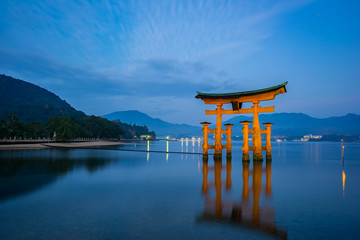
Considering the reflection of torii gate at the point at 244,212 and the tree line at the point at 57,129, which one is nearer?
the reflection of torii gate at the point at 244,212

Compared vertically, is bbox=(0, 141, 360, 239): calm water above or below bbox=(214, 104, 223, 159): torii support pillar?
below

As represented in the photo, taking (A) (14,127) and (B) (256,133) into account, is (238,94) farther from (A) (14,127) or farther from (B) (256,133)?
(A) (14,127)

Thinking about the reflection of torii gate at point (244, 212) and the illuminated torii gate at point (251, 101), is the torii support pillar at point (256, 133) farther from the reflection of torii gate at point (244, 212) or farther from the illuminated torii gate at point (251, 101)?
the reflection of torii gate at point (244, 212)

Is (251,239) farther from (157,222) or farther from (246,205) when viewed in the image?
(246,205)

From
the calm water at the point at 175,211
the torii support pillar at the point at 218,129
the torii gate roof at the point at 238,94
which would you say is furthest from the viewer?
the torii support pillar at the point at 218,129

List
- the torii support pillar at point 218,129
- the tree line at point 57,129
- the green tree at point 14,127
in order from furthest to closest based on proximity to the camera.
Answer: the tree line at point 57,129
the green tree at point 14,127
the torii support pillar at point 218,129

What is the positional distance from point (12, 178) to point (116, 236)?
1242 centimetres

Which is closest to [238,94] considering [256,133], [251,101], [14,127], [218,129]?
[251,101]

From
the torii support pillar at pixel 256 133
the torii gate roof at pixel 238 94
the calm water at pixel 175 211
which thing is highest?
the torii gate roof at pixel 238 94

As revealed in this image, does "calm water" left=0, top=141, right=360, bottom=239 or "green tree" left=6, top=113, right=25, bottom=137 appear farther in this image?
"green tree" left=6, top=113, right=25, bottom=137

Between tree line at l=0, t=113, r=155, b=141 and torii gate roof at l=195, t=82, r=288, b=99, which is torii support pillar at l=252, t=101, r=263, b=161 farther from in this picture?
tree line at l=0, t=113, r=155, b=141

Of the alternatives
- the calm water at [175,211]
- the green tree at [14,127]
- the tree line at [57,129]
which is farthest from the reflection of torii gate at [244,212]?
the green tree at [14,127]

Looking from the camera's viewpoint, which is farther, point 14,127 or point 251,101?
point 14,127

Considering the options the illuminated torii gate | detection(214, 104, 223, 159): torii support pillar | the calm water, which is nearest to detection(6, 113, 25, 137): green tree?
the illuminated torii gate
